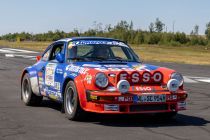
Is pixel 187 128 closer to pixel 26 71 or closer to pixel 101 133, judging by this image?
pixel 101 133

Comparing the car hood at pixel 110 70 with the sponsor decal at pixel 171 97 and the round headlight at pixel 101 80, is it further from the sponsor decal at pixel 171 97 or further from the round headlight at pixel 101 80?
the sponsor decal at pixel 171 97

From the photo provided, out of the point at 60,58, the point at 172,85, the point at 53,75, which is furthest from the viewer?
the point at 53,75

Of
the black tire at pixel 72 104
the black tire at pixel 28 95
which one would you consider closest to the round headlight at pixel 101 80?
the black tire at pixel 72 104

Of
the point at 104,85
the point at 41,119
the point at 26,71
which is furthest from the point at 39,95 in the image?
the point at 104,85

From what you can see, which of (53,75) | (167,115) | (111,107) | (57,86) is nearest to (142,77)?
(111,107)

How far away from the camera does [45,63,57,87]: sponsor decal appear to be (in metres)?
9.84

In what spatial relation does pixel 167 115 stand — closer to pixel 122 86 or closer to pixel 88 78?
pixel 122 86

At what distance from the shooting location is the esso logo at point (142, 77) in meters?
8.48

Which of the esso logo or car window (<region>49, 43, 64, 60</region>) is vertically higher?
car window (<region>49, 43, 64, 60</region>)

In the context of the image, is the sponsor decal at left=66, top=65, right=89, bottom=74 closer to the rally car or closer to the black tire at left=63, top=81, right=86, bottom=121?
the rally car

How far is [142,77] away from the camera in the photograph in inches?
339

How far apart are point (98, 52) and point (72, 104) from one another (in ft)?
4.67

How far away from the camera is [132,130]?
8.07m

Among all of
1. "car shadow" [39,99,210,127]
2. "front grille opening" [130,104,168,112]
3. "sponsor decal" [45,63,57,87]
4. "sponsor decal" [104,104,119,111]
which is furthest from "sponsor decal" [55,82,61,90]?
"front grille opening" [130,104,168,112]
